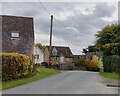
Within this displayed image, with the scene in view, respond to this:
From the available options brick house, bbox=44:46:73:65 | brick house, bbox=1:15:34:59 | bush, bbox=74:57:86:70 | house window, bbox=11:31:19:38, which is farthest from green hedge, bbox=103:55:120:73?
brick house, bbox=44:46:73:65

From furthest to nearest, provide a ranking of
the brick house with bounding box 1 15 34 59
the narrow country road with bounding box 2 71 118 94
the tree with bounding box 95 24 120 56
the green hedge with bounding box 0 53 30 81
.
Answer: the tree with bounding box 95 24 120 56 → the brick house with bounding box 1 15 34 59 → the green hedge with bounding box 0 53 30 81 → the narrow country road with bounding box 2 71 118 94

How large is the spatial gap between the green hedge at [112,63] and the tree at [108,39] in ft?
7.60

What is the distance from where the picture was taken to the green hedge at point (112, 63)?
1454 inches

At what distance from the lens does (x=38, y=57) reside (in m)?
83.7

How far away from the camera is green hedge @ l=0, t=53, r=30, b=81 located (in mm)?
22984

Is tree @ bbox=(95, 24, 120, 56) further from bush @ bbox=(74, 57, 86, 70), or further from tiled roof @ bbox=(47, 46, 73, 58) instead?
tiled roof @ bbox=(47, 46, 73, 58)

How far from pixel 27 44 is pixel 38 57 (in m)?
39.3

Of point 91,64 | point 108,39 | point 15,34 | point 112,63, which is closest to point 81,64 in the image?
point 91,64

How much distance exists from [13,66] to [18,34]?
21.4 m

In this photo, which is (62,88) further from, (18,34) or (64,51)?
(64,51)

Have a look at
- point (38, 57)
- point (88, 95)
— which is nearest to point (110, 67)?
point (88, 95)

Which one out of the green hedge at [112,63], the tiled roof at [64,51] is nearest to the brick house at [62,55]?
the tiled roof at [64,51]

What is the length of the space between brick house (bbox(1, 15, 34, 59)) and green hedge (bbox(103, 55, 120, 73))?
10736 mm

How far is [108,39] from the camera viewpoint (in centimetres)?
5203
